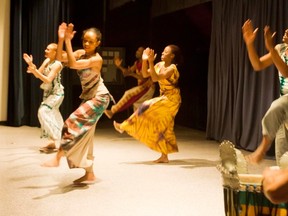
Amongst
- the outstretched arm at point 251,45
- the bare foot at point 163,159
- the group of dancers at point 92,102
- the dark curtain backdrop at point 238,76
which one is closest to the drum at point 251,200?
the outstretched arm at point 251,45

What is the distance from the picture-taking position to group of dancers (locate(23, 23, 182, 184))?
3.98 m

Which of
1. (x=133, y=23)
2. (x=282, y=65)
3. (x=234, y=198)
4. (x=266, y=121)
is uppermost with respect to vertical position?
(x=133, y=23)

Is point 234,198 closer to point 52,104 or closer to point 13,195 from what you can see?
point 13,195

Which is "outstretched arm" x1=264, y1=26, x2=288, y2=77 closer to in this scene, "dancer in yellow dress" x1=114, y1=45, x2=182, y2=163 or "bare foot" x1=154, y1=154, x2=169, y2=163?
"dancer in yellow dress" x1=114, y1=45, x2=182, y2=163

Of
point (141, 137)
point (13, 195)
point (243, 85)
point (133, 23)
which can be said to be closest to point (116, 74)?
point (133, 23)

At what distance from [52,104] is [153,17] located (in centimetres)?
448

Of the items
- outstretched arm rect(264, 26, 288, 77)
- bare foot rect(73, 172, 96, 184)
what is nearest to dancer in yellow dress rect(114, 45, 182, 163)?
bare foot rect(73, 172, 96, 184)

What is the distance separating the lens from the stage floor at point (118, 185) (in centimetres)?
351

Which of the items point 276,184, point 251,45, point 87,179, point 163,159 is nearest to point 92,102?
point 87,179

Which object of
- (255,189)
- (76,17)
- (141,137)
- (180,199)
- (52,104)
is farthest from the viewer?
(76,17)

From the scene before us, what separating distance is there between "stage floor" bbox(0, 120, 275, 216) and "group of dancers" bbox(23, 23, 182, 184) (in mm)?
221

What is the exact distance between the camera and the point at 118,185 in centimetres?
421

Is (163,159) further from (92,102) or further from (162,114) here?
(92,102)

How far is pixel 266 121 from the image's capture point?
11.2 feet
